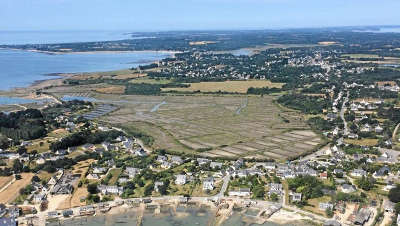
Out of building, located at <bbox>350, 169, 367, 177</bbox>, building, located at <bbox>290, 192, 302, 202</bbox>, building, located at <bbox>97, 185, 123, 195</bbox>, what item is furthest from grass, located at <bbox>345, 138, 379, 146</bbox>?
building, located at <bbox>97, 185, 123, 195</bbox>

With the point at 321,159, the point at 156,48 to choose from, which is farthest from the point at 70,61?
the point at 321,159

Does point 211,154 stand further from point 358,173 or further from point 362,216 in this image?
point 362,216

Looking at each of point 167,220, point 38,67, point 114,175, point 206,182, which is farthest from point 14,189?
point 38,67

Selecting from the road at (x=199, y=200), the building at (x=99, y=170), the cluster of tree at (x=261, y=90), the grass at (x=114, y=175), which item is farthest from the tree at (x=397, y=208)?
the cluster of tree at (x=261, y=90)

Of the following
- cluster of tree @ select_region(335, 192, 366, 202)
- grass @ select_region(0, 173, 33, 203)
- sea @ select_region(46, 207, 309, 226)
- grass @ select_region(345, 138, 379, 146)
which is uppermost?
cluster of tree @ select_region(335, 192, 366, 202)

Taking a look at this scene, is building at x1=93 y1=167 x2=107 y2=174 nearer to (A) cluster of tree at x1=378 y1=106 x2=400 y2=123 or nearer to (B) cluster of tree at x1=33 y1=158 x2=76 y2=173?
(B) cluster of tree at x1=33 y1=158 x2=76 y2=173

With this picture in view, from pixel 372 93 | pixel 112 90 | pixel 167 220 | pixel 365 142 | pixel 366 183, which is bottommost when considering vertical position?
pixel 167 220
